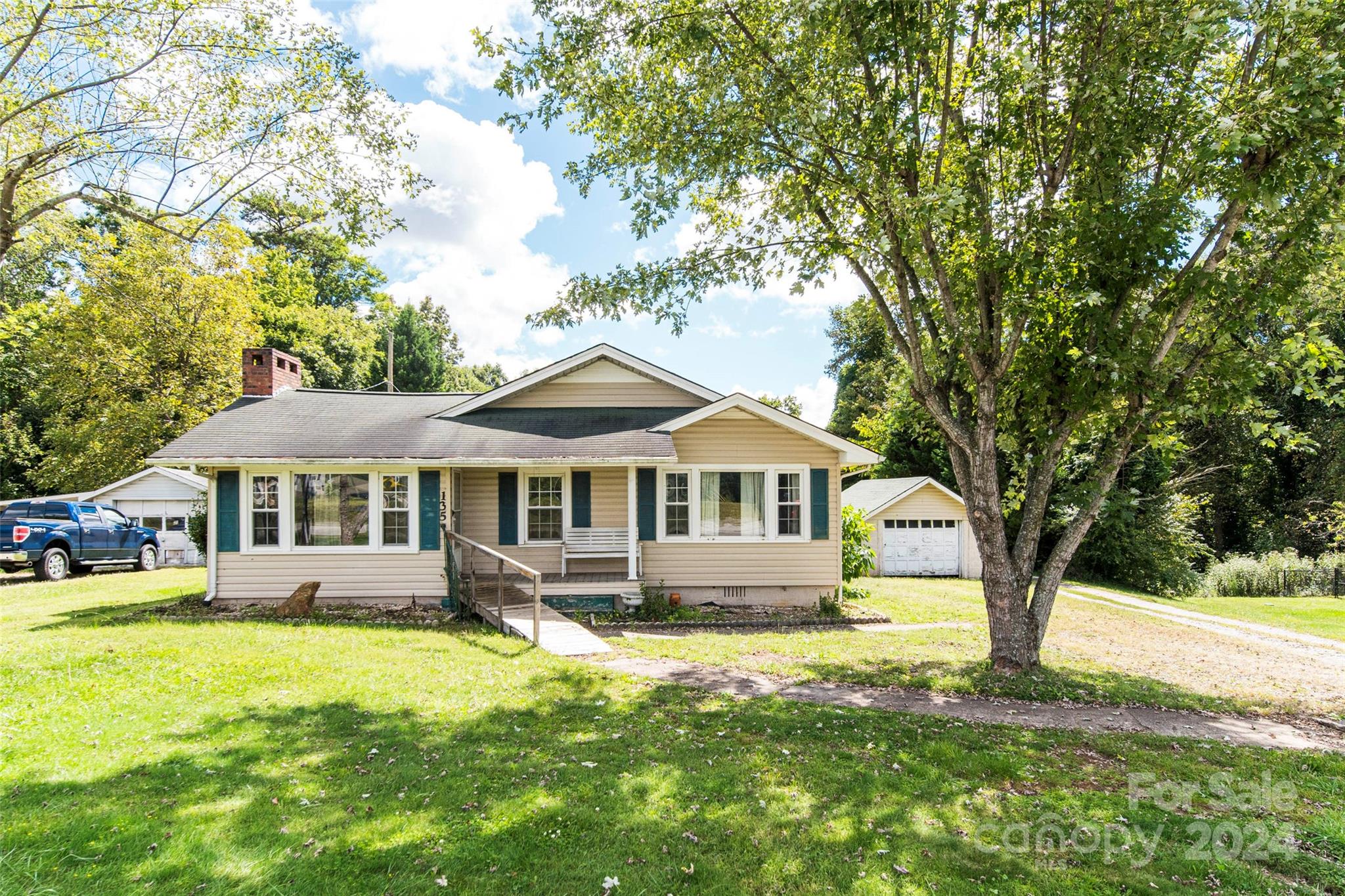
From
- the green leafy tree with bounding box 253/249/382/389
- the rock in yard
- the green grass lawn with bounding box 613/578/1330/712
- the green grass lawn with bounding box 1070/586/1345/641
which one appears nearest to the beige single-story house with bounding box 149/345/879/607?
the rock in yard

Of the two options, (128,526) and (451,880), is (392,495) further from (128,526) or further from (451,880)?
(128,526)

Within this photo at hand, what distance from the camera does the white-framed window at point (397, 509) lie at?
504 inches

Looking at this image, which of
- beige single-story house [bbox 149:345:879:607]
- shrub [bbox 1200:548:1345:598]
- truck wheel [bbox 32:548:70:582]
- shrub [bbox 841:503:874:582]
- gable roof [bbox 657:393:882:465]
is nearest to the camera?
beige single-story house [bbox 149:345:879:607]

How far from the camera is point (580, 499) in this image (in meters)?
13.9

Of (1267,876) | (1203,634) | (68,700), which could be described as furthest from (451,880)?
(1203,634)

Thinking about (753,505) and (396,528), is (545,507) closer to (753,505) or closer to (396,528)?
(396,528)

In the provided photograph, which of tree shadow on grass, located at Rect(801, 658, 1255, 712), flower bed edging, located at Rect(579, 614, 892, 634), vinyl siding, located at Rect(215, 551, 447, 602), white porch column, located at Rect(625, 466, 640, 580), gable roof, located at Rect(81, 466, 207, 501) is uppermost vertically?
gable roof, located at Rect(81, 466, 207, 501)

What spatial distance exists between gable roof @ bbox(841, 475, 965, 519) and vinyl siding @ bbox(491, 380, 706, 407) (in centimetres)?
720

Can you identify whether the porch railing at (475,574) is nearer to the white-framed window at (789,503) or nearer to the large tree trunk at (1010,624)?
the white-framed window at (789,503)

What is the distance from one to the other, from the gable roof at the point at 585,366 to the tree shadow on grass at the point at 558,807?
976 centimetres

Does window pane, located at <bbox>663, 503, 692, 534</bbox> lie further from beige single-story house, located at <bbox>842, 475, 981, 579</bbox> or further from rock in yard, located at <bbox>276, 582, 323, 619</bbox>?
beige single-story house, located at <bbox>842, 475, 981, 579</bbox>

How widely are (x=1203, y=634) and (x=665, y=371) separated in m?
13.5

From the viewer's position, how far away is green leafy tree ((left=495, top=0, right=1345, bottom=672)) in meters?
7.15

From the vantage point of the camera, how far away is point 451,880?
141 inches
